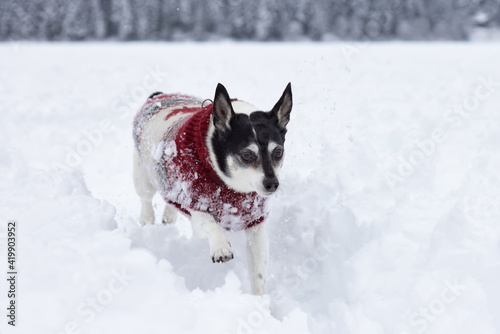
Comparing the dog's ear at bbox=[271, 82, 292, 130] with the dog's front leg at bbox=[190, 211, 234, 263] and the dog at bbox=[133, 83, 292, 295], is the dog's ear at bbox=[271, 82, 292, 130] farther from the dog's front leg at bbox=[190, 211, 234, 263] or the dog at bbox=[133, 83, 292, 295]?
the dog's front leg at bbox=[190, 211, 234, 263]

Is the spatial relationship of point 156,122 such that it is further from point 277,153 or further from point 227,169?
point 277,153

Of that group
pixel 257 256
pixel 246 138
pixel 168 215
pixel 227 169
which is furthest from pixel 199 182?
pixel 168 215

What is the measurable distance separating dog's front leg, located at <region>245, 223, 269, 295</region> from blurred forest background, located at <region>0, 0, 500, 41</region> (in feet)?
133

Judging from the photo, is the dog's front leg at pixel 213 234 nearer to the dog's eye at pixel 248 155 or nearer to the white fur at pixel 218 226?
the white fur at pixel 218 226

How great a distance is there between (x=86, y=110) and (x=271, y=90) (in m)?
4.46

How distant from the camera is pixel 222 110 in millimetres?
3561

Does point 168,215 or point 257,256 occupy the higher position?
point 257,256

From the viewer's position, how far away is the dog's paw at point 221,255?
330cm

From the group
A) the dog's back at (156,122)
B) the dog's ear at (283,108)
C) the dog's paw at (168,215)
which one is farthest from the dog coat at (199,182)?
the dog's paw at (168,215)

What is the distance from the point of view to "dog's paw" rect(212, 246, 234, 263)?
3.30 m

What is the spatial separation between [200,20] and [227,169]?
149ft

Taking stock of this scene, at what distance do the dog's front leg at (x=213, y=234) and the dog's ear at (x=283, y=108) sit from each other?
0.95 meters

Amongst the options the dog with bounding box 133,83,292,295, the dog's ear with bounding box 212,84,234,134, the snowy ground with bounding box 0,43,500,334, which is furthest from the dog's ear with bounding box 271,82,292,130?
the snowy ground with bounding box 0,43,500,334

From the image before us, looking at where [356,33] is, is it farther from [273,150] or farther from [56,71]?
[273,150]
